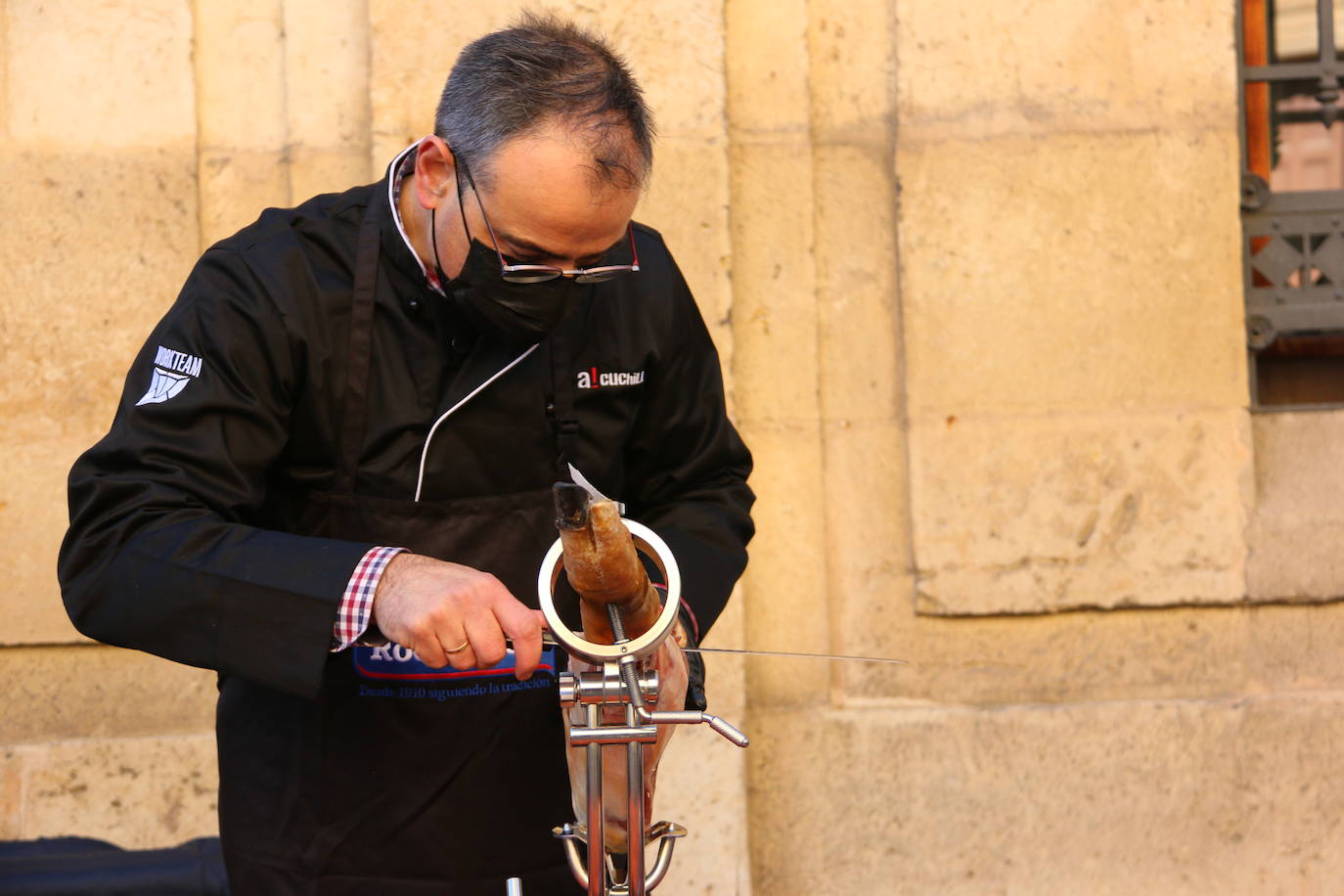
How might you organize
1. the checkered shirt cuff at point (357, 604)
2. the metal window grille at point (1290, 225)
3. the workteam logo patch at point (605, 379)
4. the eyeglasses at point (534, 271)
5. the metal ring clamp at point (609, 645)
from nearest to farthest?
the metal ring clamp at point (609, 645), the checkered shirt cuff at point (357, 604), the eyeglasses at point (534, 271), the workteam logo patch at point (605, 379), the metal window grille at point (1290, 225)

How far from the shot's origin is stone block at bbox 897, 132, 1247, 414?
3.38 metres

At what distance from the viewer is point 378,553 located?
5.41ft

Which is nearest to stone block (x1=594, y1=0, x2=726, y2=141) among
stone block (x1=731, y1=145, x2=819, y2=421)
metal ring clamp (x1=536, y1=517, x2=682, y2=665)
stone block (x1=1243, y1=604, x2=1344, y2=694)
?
stone block (x1=731, y1=145, x2=819, y2=421)

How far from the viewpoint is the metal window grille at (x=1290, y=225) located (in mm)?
3545

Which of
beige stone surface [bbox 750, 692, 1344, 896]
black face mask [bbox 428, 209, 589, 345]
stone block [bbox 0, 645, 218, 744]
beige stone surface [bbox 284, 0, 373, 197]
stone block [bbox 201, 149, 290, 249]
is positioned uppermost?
beige stone surface [bbox 284, 0, 373, 197]

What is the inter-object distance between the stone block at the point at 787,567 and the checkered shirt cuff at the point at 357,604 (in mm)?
1850

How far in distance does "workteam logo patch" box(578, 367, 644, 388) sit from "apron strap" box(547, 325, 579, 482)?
0.03m

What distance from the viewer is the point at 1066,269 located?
11.1ft

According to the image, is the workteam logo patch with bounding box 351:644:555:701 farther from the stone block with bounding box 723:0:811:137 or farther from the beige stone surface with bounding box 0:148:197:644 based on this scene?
the stone block with bounding box 723:0:811:137

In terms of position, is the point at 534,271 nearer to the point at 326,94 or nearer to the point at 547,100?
the point at 547,100

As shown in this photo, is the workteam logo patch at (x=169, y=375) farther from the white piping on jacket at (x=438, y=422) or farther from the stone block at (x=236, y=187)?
the stone block at (x=236, y=187)

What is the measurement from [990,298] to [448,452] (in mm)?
1811

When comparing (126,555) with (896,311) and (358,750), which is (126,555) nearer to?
(358,750)

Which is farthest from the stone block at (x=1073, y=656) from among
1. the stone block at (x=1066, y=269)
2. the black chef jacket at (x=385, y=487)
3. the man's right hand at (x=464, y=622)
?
the man's right hand at (x=464, y=622)
